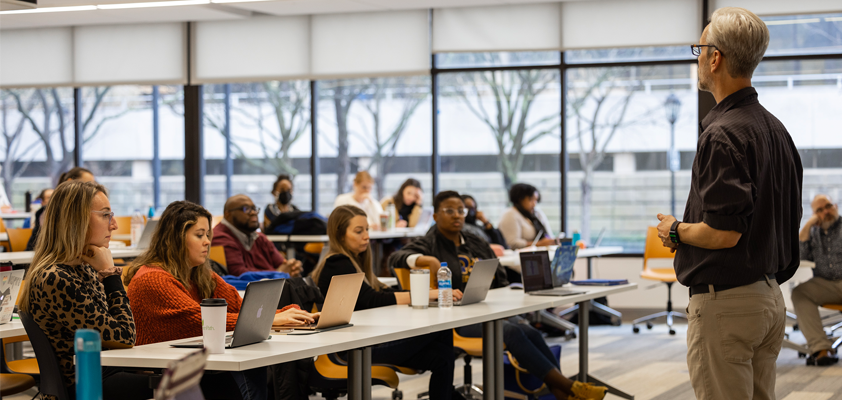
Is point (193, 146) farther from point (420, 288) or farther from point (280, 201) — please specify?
point (420, 288)

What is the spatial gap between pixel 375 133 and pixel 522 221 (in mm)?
2351

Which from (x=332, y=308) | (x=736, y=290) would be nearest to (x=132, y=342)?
(x=332, y=308)

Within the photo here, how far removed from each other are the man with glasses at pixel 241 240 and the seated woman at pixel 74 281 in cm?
253

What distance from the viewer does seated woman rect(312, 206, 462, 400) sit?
3730 millimetres

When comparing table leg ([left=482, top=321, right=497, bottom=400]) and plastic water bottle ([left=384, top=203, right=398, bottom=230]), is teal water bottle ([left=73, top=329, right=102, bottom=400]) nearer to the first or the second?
table leg ([left=482, top=321, right=497, bottom=400])

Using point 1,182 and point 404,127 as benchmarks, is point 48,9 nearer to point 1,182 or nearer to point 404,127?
point 1,182

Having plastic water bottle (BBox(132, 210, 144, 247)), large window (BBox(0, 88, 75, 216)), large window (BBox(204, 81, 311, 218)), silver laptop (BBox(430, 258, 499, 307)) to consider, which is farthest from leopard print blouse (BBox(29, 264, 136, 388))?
large window (BBox(0, 88, 75, 216))

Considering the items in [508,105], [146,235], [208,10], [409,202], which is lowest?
[146,235]

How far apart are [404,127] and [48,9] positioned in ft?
12.8

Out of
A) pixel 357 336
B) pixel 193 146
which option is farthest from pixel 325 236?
→ pixel 357 336

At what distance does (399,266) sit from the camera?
4324 millimetres

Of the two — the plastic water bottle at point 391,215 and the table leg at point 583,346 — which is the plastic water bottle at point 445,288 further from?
the plastic water bottle at point 391,215

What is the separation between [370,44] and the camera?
28.8 feet

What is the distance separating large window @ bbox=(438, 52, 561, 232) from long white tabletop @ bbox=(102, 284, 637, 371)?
4.65 m
